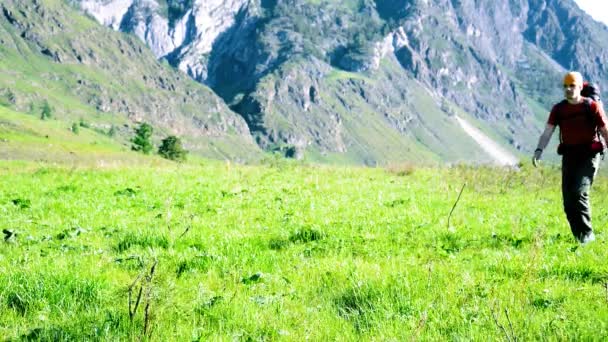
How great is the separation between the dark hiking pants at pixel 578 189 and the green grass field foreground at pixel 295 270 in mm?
448

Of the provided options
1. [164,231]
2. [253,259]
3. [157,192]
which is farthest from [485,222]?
[157,192]

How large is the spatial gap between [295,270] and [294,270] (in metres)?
0.02

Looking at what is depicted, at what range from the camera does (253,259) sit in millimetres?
9289

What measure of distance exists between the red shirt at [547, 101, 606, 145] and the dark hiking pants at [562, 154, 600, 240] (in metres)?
0.41

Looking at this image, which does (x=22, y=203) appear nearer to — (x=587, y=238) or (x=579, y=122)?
(x=587, y=238)

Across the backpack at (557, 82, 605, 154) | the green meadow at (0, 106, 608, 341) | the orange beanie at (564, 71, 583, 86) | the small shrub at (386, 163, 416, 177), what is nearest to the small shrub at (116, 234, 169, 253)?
the green meadow at (0, 106, 608, 341)

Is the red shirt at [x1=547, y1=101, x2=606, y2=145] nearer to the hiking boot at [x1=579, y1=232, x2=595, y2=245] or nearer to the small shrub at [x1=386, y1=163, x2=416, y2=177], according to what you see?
the hiking boot at [x1=579, y1=232, x2=595, y2=245]

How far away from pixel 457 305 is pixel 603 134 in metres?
7.43

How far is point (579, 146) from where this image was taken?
12070 mm

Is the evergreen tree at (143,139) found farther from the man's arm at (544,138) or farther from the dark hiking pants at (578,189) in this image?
the dark hiking pants at (578,189)

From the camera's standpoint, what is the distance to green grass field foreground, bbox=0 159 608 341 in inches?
234

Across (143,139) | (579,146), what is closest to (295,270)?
(579,146)

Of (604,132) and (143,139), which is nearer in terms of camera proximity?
(604,132)

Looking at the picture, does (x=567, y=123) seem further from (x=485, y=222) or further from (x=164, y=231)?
(x=164, y=231)
